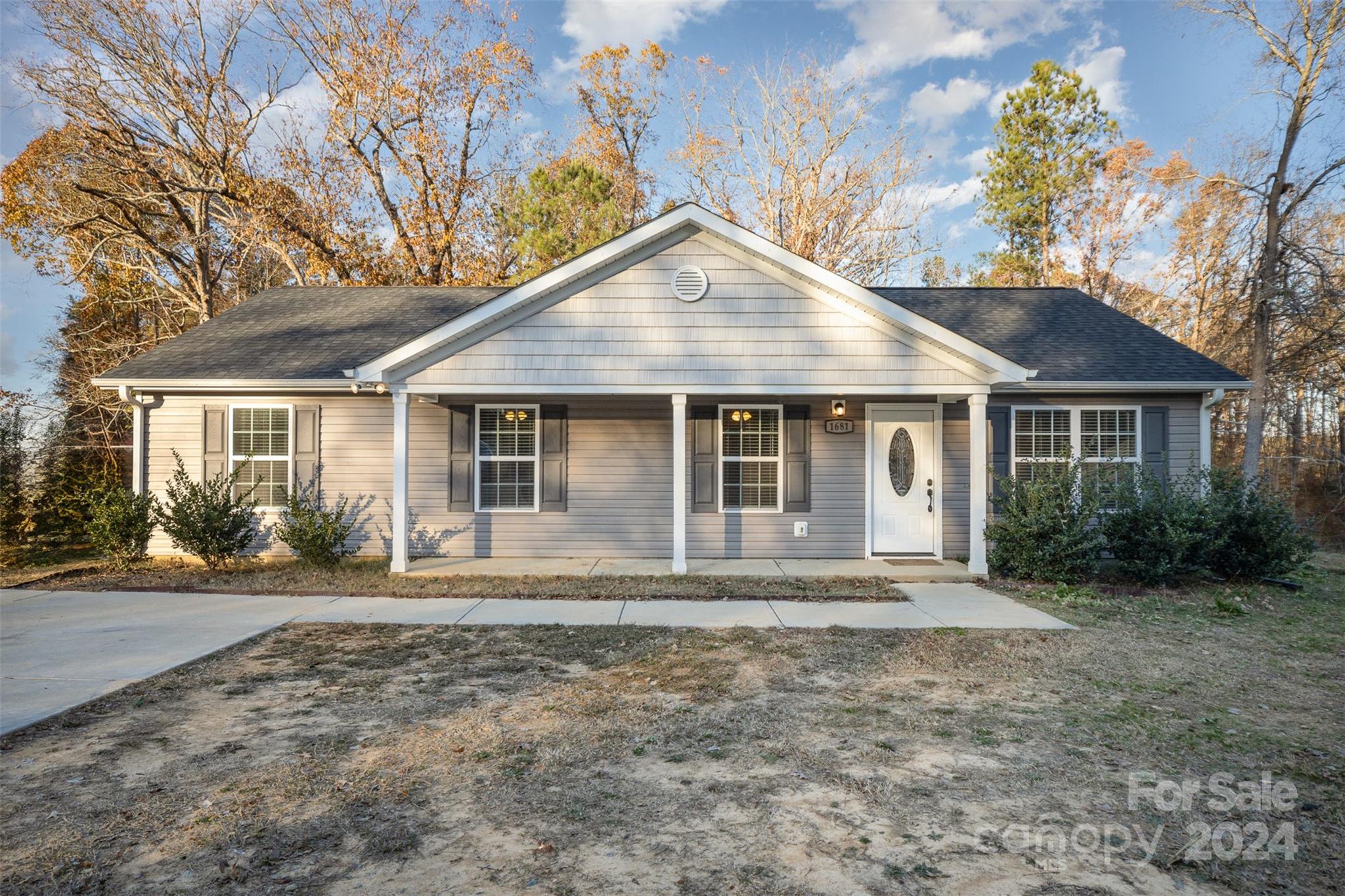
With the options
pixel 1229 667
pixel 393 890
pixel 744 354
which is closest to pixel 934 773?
pixel 393 890

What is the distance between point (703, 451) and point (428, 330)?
159 inches

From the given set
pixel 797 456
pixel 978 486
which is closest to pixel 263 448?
pixel 797 456

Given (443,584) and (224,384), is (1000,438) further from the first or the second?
(224,384)

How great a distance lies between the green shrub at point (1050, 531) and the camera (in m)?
8.26

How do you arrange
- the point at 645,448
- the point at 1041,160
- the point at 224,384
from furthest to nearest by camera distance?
the point at 1041,160
the point at 645,448
the point at 224,384

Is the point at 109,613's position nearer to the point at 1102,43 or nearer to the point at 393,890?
the point at 393,890

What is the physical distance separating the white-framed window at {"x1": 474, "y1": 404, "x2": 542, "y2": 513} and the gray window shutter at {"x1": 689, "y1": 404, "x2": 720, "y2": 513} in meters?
2.31

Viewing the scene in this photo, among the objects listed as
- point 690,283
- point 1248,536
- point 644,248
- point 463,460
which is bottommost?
point 1248,536

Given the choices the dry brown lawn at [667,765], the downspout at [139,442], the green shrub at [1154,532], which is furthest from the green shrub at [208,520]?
the green shrub at [1154,532]

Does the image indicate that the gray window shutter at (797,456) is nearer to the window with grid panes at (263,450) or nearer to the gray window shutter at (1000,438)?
the gray window shutter at (1000,438)

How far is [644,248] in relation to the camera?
8531 mm

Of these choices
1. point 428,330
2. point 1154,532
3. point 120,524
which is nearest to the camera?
point 1154,532

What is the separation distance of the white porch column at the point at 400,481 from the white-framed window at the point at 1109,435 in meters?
9.17

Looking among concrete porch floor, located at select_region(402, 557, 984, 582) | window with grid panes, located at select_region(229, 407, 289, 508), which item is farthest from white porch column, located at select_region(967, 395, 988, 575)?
window with grid panes, located at select_region(229, 407, 289, 508)
